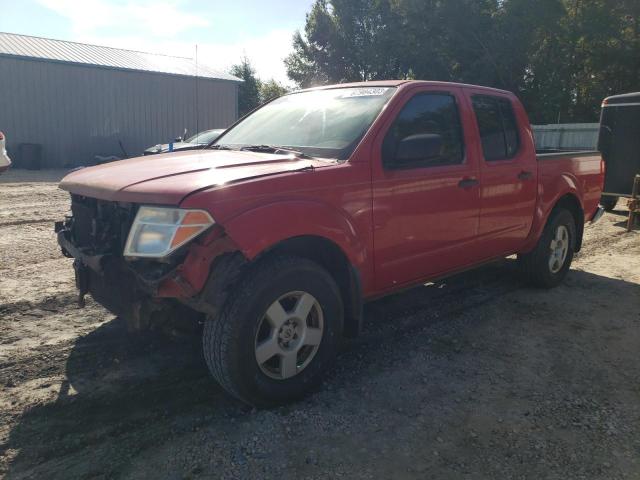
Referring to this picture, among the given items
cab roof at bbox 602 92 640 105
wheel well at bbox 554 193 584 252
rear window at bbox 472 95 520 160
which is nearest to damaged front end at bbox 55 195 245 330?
rear window at bbox 472 95 520 160

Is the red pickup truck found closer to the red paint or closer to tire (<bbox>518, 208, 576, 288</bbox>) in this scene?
the red paint

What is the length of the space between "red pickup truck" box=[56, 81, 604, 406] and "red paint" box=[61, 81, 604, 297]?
11 millimetres

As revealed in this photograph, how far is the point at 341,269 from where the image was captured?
3318mm

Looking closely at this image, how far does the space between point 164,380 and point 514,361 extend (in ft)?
7.97

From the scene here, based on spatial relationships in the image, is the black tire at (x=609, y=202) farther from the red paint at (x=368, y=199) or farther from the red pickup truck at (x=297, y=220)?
the red pickup truck at (x=297, y=220)

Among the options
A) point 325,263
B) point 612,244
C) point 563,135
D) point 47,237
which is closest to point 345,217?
point 325,263

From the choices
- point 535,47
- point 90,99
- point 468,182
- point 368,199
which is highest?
point 535,47

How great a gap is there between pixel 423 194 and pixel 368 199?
572 millimetres

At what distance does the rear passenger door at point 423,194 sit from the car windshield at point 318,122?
0.58ft

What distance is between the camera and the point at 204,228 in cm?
257

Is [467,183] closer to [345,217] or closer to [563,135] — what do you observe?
[345,217]

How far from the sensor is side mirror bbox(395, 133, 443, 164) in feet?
11.1

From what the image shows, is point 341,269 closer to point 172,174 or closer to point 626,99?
point 172,174

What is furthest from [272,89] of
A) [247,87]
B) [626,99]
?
[626,99]
